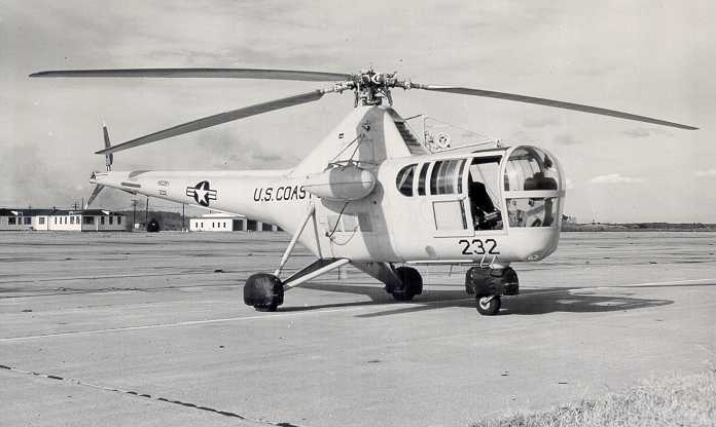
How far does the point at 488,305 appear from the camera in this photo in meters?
14.0

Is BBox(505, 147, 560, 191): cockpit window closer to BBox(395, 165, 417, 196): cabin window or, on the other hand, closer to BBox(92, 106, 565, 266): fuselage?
BBox(92, 106, 565, 266): fuselage

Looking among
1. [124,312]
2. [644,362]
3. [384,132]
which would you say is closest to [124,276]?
[124,312]

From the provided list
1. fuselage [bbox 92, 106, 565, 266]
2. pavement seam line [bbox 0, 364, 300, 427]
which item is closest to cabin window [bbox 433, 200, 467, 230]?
fuselage [bbox 92, 106, 565, 266]

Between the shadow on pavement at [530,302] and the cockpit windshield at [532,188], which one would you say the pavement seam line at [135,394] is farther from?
the cockpit windshield at [532,188]

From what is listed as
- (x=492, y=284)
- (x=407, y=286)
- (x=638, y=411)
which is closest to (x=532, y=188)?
(x=492, y=284)

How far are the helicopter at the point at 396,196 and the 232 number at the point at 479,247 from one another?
0.02 metres

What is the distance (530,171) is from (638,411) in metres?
7.39

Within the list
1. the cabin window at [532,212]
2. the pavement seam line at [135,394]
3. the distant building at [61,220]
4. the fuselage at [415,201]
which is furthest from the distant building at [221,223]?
the pavement seam line at [135,394]

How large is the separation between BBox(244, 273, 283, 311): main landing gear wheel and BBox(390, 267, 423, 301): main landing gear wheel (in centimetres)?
319

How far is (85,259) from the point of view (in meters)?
34.9

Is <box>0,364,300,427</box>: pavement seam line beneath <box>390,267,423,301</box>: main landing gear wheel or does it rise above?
beneath

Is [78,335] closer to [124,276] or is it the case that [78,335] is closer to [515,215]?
[515,215]

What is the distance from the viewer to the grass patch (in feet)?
19.2

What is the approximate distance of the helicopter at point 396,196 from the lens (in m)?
13.3
